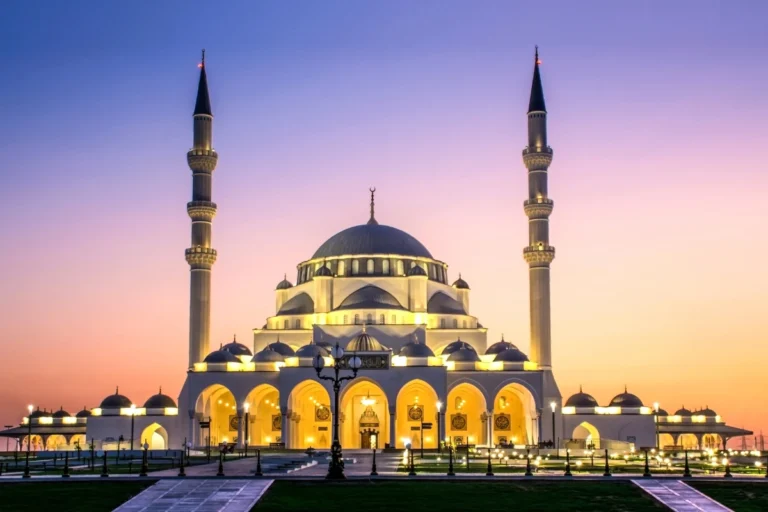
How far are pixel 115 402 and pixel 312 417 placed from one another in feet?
40.6

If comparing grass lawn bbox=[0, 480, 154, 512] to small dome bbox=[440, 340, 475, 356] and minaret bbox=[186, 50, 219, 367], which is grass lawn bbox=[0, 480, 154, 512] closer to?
minaret bbox=[186, 50, 219, 367]

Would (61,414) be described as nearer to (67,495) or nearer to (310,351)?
(310,351)

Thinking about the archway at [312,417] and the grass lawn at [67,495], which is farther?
the archway at [312,417]

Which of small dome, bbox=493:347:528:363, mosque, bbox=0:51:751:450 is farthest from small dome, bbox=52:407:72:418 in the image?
small dome, bbox=493:347:528:363

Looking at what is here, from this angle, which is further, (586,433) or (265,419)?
(586,433)

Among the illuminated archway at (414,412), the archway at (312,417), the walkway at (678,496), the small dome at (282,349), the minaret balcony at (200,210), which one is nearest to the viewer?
the walkway at (678,496)

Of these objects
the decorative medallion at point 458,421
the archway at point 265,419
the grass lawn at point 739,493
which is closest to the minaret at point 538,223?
the decorative medallion at point 458,421

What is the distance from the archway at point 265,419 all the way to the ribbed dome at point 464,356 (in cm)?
988

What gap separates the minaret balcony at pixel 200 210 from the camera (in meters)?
64.0

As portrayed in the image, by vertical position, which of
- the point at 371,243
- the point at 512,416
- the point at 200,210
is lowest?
the point at 512,416

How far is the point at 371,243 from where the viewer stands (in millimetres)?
69312

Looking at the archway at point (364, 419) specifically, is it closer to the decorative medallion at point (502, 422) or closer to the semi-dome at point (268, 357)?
the semi-dome at point (268, 357)

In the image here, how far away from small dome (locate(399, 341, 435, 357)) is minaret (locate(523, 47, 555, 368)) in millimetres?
6269

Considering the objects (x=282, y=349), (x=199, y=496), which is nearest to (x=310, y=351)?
(x=282, y=349)
